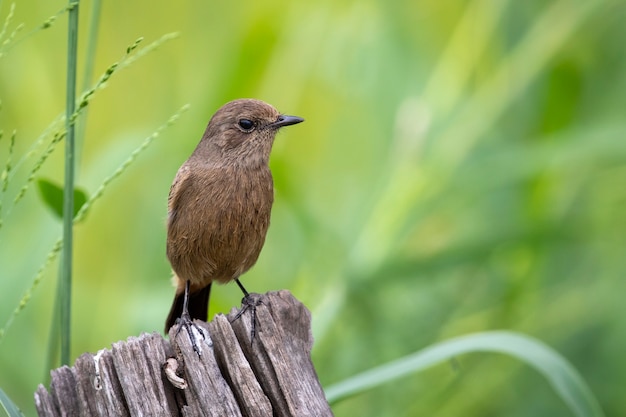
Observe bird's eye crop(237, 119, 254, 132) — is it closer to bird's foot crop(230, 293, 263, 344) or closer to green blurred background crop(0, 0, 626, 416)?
green blurred background crop(0, 0, 626, 416)

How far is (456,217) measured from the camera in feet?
21.7

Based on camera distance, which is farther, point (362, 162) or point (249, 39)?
point (362, 162)

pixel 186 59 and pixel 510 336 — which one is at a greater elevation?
pixel 186 59

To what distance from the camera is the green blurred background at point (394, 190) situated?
5598mm

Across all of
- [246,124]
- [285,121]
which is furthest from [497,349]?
[246,124]

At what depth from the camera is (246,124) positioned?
465 centimetres

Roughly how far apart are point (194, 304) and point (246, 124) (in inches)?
34.5

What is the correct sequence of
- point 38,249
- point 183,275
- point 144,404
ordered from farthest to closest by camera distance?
point 38,249 → point 183,275 → point 144,404

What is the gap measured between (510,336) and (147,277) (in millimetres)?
2947

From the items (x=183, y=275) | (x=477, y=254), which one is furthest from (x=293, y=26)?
(x=183, y=275)

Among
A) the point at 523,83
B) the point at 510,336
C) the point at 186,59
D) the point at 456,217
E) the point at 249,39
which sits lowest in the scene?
the point at 510,336

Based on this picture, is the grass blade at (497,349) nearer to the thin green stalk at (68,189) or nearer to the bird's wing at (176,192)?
the thin green stalk at (68,189)

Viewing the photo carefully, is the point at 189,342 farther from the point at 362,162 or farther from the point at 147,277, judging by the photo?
the point at 362,162


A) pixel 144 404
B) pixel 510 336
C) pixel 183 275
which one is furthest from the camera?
pixel 183 275
